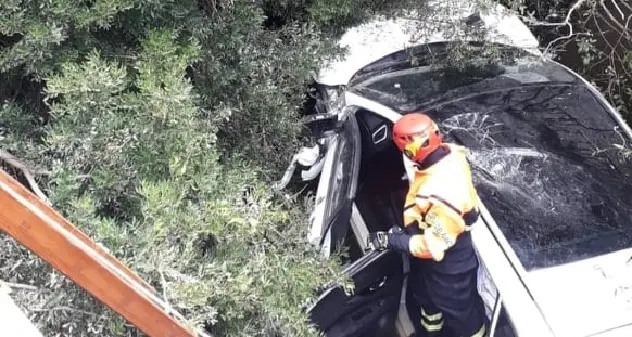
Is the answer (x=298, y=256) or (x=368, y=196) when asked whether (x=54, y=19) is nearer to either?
(x=298, y=256)

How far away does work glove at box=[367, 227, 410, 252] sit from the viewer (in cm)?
336

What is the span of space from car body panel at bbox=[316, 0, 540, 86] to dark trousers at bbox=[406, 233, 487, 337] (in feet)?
4.21

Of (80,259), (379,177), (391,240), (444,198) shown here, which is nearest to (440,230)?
(444,198)

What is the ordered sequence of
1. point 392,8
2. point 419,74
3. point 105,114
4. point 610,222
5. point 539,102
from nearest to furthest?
point 105,114, point 610,222, point 539,102, point 419,74, point 392,8

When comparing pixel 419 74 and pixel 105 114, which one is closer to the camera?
pixel 105 114

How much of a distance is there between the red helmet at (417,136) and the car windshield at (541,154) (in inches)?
13.9

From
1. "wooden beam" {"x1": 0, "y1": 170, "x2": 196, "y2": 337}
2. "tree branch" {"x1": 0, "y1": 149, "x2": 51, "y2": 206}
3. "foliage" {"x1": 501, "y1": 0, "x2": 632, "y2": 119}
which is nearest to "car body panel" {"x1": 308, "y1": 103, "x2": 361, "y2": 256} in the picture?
"wooden beam" {"x1": 0, "y1": 170, "x2": 196, "y2": 337}

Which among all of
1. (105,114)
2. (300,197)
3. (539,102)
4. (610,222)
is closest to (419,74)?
(539,102)

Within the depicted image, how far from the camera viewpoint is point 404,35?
4.46 m

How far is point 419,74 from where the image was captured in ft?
13.8

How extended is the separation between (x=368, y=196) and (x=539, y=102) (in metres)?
1.07

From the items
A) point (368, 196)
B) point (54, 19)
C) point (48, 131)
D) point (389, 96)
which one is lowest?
point (368, 196)

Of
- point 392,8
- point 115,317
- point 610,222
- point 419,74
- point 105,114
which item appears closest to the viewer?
point 115,317

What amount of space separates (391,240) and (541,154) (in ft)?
2.88
